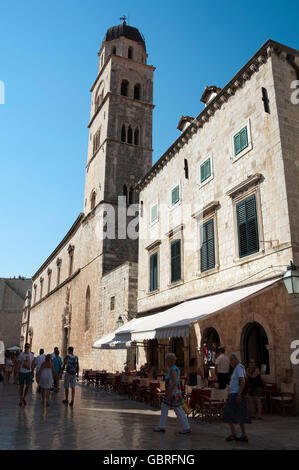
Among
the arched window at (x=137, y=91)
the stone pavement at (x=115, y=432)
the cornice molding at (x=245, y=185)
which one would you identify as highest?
the arched window at (x=137, y=91)

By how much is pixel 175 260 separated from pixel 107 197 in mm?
12513

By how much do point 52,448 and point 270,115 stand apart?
9.16 metres

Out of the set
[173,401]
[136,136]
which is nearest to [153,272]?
[173,401]

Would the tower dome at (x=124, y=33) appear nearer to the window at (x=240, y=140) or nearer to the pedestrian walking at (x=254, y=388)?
the window at (x=240, y=140)

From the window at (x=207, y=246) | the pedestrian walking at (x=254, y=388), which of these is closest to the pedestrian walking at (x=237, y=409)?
the pedestrian walking at (x=254, y=388)

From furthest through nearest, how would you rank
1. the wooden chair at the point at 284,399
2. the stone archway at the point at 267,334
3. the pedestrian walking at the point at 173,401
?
the stone archway at the point at 267,334 < the wooden chair at the point at 284,399 < the pedestrian walking at the point at 173,401

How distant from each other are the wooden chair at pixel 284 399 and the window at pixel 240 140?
6.56 metres

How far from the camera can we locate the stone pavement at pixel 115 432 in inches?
211

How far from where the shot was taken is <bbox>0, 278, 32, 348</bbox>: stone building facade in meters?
59.8

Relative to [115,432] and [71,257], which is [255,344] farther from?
[71,257]

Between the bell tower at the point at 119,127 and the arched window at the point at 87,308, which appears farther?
the bell tower at the point at 119,127

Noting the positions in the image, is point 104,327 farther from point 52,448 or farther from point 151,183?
point 52,448
